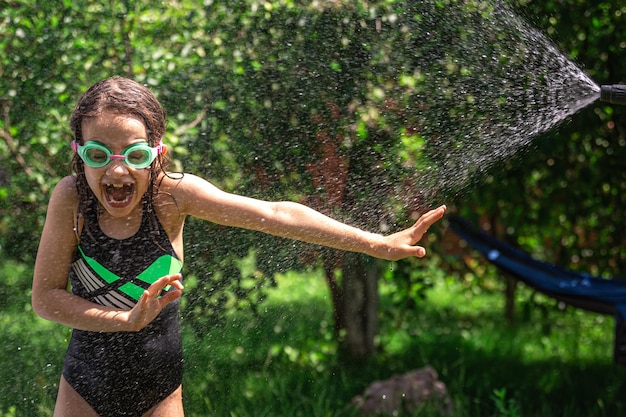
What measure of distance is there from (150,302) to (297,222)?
465mm

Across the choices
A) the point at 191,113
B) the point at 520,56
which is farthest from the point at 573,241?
the point at 191,113

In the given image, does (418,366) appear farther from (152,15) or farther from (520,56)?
(152,15)

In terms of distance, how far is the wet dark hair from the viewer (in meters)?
2.34

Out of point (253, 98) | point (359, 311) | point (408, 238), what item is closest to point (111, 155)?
point (408, 238)

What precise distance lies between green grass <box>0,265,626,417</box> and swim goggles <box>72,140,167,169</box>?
1250 mm

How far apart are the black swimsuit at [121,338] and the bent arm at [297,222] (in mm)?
136

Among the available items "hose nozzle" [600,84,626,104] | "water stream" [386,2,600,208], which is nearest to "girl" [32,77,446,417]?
"hose nozzle" [600,84,626,104]

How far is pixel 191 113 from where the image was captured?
11.5 feet

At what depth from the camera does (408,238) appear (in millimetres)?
2389

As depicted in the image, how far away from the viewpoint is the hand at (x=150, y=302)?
2.11 metres

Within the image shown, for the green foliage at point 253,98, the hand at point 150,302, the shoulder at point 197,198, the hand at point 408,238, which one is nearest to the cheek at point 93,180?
the shoulder at point 197,198

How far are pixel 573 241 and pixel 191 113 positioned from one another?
85.8 inches

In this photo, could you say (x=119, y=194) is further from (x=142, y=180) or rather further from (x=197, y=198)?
(x=197, y=198)

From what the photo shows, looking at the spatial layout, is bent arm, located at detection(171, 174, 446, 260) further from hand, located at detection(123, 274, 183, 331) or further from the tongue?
hand, located at detection(123, 274, 183, 331)
